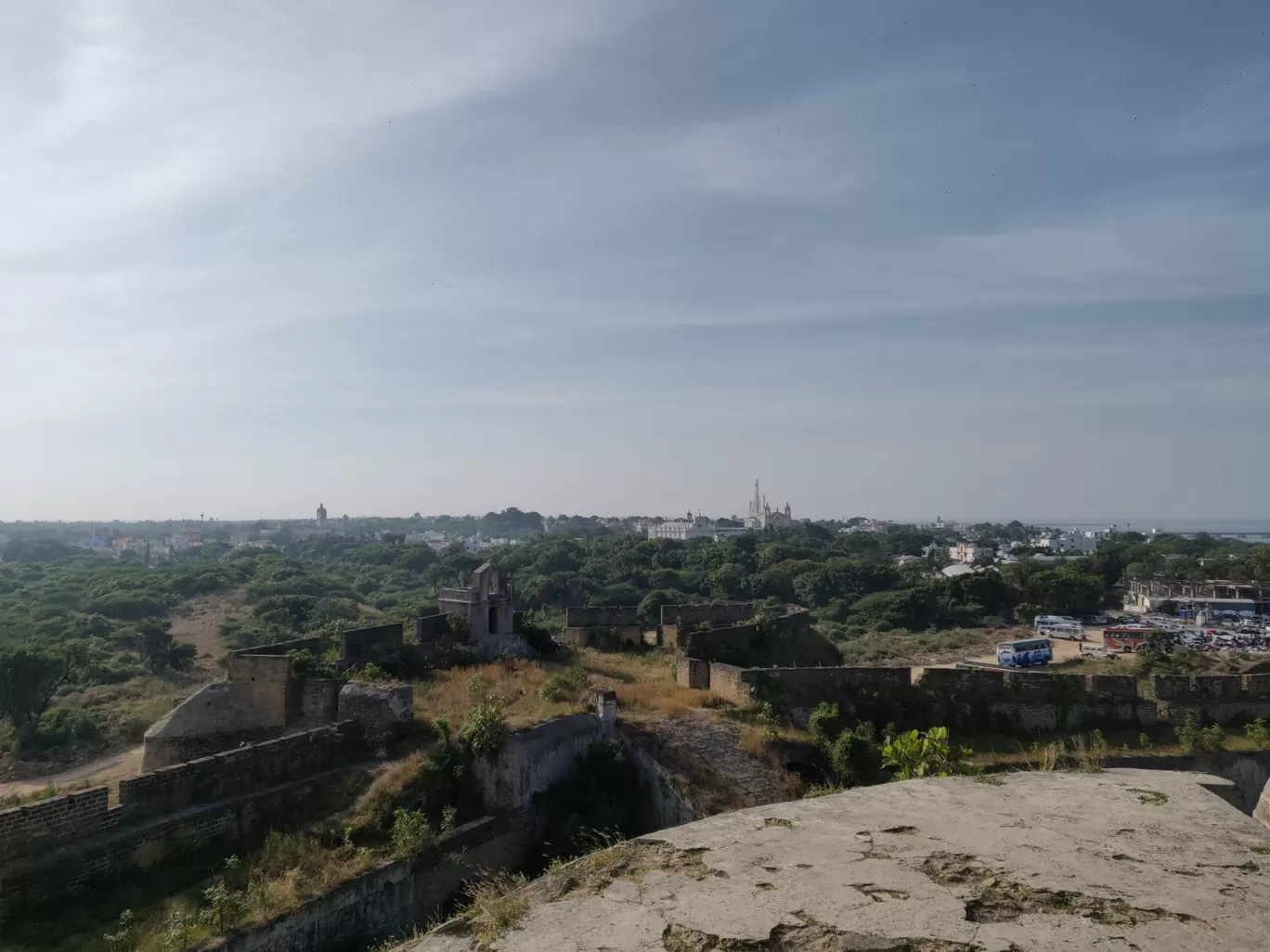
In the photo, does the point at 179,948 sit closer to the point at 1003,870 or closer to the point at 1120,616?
the point at 1003,870

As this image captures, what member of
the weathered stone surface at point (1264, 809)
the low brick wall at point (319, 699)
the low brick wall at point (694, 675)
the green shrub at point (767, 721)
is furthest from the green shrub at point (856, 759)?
the weathered stone surface at point (1264, 809)

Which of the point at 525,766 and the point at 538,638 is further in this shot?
the point at 538,638

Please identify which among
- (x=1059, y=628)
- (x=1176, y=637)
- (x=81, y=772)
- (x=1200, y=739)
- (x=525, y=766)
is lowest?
(x=81, y=772)

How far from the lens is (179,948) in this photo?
8023mm

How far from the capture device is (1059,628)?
4544 centimetres

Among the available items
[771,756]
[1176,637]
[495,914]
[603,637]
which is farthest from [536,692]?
[1176,637]

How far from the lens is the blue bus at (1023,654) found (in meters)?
33.9

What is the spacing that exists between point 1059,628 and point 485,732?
4191cm

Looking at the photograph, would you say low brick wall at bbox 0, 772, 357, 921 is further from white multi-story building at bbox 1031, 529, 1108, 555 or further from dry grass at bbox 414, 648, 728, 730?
white multi-story building at bbox 1031, 529, 1108, 555

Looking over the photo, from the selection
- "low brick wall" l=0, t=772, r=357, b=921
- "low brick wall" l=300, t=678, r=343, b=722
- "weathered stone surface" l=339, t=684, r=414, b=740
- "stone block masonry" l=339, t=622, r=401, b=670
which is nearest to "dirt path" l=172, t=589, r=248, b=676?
"stone block masonry" l=339, t=622, r=401, b=670

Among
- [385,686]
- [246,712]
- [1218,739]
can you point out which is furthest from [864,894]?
[1218,739]

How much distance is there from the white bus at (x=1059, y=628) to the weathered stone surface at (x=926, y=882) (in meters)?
42.9

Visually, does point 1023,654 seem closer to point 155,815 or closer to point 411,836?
point 411,836

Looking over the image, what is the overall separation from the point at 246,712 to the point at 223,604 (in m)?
54.6
